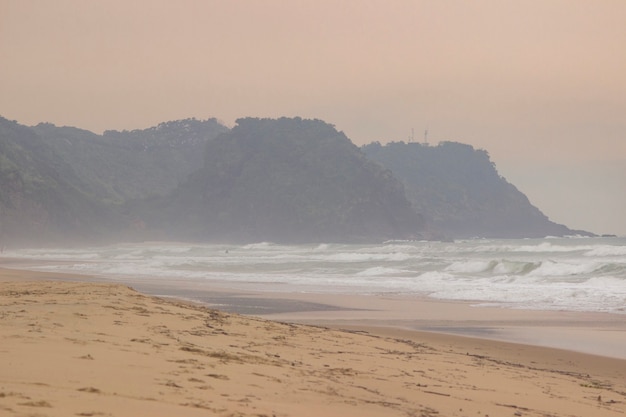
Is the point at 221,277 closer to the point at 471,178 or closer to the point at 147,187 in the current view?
the point at 147,187

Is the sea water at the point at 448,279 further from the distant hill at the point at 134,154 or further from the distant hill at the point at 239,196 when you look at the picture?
the distant hill at the point at 134,154

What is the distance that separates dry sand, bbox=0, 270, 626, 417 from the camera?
16.9 ft

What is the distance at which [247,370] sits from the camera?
6.72m

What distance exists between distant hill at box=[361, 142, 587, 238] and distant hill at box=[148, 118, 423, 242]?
105ft

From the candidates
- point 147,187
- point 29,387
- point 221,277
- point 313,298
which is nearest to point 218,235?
point 147,187

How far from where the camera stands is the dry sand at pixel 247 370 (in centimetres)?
515

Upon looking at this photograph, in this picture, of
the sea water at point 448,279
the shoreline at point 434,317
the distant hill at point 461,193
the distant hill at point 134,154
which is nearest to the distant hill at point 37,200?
the distant hill at point 134,154

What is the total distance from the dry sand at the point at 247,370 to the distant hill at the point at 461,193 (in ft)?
462

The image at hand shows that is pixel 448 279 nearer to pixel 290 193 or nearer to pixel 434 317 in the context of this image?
pixel 434 317

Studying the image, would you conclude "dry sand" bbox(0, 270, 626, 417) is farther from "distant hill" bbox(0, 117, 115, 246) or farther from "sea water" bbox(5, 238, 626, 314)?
"distant hill" bbox(0, 117, 115, 246)

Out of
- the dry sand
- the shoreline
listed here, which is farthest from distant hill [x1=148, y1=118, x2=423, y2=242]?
the dry sand

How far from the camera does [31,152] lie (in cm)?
11550

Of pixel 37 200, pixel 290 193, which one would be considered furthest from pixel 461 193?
pixel 37 200

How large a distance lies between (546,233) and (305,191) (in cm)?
6496
